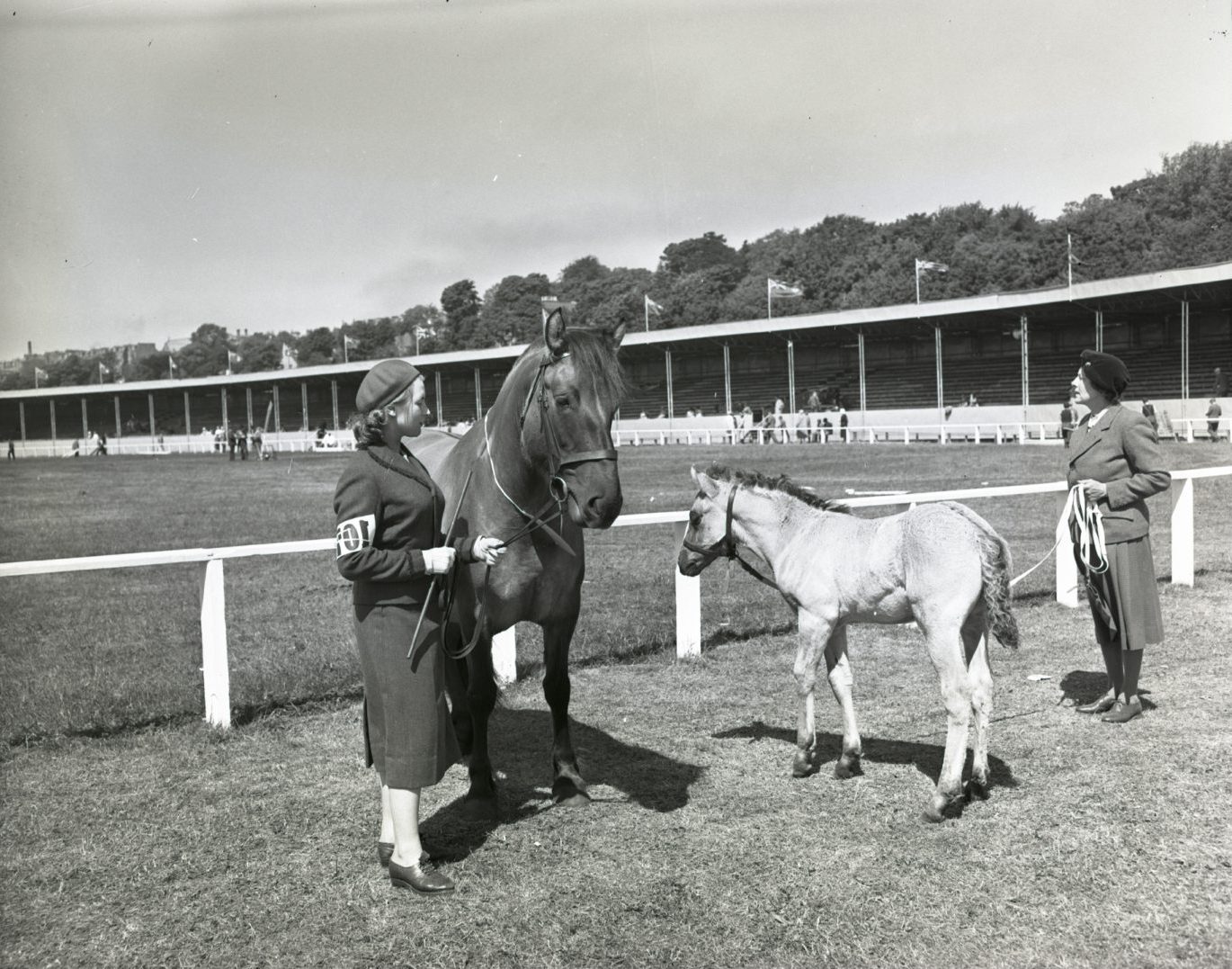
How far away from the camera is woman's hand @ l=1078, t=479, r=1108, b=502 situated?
6.27 meters

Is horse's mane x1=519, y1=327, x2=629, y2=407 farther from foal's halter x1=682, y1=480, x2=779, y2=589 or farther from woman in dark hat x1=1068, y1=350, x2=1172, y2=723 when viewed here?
woman in dark hat x1=1068, y1=350, x2=1172, y2=723

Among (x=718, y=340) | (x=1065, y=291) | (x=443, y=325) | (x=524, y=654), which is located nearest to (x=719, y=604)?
(x=524, y=654)

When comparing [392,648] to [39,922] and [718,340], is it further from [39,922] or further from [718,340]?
[718,340]

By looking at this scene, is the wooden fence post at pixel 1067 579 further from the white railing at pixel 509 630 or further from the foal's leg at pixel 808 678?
the foal's leg at pixel 808 678

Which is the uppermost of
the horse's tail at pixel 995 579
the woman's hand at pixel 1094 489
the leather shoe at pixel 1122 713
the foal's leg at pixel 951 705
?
the woman's hand at pixel 1094 489

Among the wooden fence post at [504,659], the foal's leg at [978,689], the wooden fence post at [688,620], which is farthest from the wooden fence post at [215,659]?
the foal's leg at [978,689]

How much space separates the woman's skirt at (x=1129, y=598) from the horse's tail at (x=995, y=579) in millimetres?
1618

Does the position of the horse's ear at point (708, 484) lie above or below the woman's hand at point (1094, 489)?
above

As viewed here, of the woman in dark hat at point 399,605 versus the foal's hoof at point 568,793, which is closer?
the woman in dark hat at point 399,605

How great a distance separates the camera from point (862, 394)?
4678cm

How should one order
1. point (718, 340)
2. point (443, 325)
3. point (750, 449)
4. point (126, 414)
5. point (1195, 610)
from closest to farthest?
point (1195, 610) < point (750, 449) < point (718, 340) < point (443, 325) < point (126, 414)

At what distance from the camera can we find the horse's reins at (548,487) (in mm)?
4293

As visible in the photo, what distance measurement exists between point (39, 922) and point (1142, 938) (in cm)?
397

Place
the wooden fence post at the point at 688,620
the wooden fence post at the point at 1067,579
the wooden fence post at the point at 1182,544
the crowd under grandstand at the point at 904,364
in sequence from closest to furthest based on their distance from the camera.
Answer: the wooden fence post at the point at 688,620
the wooden fence post at the point at 1067,579
the wooden fence post at the point at 1182,544
the crowd under grandstand at the point at 904,364
